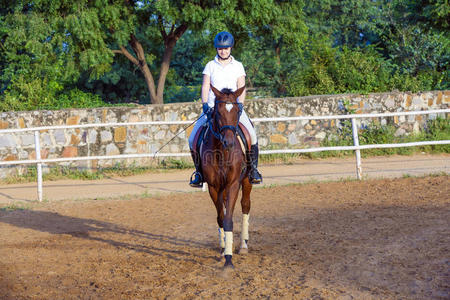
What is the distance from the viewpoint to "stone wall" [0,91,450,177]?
14000mm

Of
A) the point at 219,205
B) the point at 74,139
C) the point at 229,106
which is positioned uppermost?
the point at 229,106

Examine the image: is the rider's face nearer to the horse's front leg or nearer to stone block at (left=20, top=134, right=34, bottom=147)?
the horse's front leg

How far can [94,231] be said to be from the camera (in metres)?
8.75

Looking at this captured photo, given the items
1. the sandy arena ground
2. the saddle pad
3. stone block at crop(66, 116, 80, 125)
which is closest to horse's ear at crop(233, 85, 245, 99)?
the saddle pad

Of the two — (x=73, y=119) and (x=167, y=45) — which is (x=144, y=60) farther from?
(x=73, y=119)

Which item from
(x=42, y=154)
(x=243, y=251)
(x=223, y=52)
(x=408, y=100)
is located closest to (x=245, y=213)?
(x=243, y=251)

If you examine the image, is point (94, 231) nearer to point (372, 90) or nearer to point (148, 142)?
point (148, 142)

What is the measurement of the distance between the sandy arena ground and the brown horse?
1.63 feet

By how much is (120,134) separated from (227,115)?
8768 millimetres

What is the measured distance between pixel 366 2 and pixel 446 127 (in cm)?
1990

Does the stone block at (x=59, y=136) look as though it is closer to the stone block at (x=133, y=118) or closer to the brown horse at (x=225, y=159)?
the stone block at (x=133, y=118)

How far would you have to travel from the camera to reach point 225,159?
21.0 ft

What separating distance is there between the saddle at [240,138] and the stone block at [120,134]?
750 cm

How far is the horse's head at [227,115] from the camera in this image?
592 centimetres
